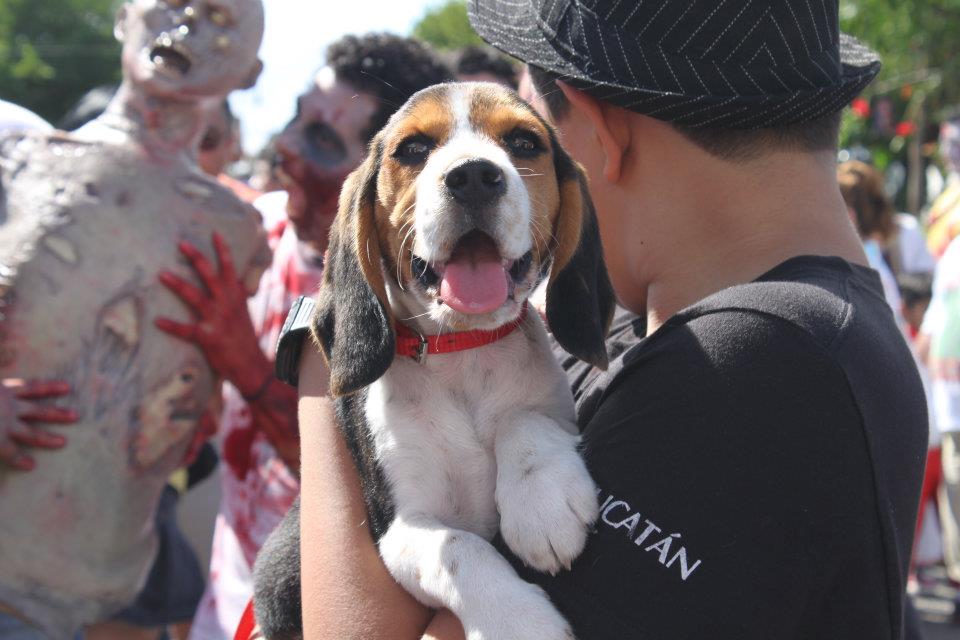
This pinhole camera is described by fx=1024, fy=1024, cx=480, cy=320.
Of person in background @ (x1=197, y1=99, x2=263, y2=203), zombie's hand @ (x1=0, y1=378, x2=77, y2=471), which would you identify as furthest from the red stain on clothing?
zombie's hand @ (x1=0, y1=378, x2=77, y2=471)

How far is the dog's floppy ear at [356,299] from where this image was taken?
2.27 metres

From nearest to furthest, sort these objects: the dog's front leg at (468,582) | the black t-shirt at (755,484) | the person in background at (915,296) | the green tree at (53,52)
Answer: the black t-shirt at (755,484) < the dog's front leg at (468,582) < the person in background at (915,296) < the green tree at (53,52)

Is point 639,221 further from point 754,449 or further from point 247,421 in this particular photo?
point 247,421

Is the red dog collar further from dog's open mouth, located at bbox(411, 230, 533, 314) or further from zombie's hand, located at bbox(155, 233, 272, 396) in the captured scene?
zombie's hand, located at bbox(155, 233, 272, 396)

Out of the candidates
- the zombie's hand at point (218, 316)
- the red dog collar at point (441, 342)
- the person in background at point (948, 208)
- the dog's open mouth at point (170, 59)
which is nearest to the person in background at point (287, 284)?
the zombie's hand at point (218, 316)

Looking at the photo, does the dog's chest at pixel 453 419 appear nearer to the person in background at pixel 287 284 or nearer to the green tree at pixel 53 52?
the person in background at pixel 287 284

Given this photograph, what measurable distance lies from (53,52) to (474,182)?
5454cm

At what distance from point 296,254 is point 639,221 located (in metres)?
1.99

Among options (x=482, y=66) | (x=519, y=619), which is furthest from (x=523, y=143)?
(x=482, y=66)

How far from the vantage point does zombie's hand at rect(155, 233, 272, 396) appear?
125 inches

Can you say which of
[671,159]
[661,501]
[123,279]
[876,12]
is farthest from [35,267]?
[876,12]

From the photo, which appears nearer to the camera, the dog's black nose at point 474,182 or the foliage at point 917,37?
the dog's black nose at point 474,182

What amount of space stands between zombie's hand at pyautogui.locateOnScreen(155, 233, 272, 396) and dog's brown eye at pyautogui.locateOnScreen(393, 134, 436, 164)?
0.99 meters

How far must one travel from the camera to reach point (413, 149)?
2.51 metres
